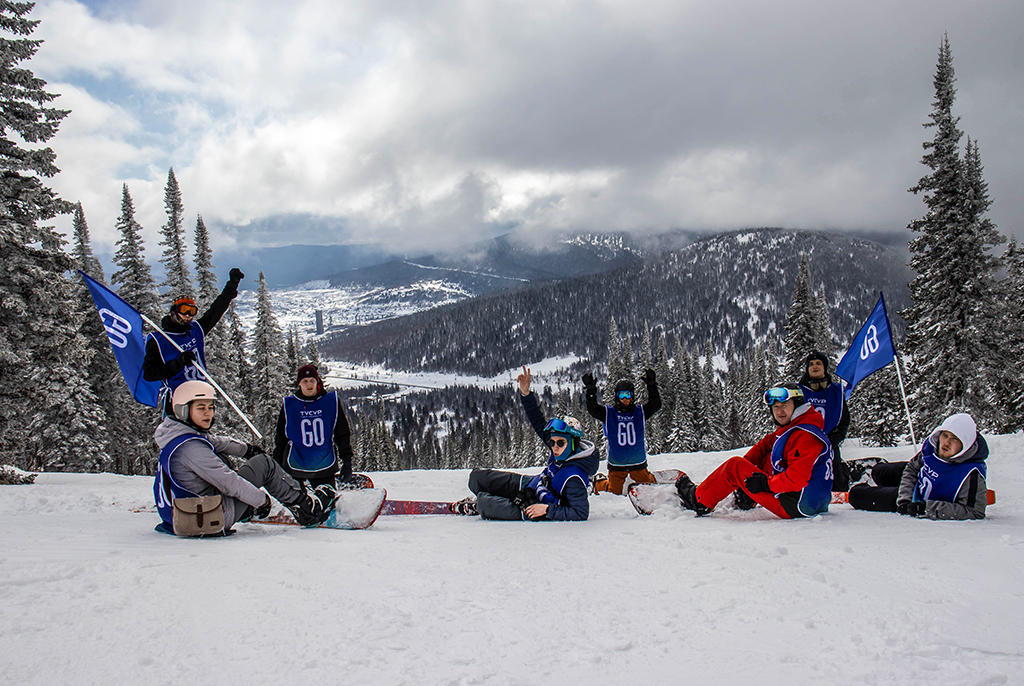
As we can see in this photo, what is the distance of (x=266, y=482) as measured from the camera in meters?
5.28

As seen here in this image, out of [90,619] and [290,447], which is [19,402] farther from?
[90,619]

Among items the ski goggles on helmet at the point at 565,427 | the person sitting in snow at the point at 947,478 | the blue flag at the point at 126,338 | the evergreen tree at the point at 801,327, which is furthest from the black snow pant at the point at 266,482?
the evergreen tree at the point at 801,327

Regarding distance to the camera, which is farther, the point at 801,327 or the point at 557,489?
the point at 801,327

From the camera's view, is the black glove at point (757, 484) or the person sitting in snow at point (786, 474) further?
the black glove at point (757, 484)

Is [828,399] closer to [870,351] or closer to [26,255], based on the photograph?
[870,351]

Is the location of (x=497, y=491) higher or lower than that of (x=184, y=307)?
lower

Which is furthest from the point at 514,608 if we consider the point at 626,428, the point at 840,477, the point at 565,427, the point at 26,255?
the point at 26,255

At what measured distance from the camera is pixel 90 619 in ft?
8.45

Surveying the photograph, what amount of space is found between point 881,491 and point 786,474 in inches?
58.0

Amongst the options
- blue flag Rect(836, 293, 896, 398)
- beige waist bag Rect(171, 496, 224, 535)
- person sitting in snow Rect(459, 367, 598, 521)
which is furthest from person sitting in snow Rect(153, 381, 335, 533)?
blue flag Rect(836, 293, 896, 398)

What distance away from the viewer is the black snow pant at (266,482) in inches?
194

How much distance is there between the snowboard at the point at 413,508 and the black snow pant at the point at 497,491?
49 cm

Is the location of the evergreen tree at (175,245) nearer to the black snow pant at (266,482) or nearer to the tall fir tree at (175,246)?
the tall fir tree at (175,246)

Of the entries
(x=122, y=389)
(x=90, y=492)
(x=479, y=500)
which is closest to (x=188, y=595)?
(x=479, y=500)
